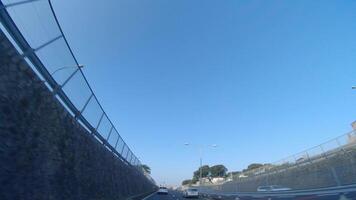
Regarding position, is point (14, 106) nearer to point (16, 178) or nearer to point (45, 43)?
point (16, 178)

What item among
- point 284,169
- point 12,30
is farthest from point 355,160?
point 12,30

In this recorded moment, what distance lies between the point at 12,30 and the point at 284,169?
2356cm

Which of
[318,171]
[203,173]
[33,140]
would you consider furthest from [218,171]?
[33,140]

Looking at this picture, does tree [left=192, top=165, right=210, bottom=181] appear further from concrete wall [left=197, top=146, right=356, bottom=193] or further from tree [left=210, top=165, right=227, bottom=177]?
concrete wall [left=197, top=146, right=356, bottom=193]

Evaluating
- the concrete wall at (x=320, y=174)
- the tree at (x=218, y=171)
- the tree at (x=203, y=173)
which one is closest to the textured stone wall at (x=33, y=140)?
the concrete wall at (x=320, y=174)

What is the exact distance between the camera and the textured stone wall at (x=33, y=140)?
5.94 m

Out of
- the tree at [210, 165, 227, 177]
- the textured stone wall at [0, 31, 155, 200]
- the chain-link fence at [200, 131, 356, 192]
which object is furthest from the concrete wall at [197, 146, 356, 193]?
the tree at [210, 165, 227, 177]

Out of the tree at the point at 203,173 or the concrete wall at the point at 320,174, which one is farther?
the tree at the point at 203,173

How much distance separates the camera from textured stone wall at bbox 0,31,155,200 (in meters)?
5.94

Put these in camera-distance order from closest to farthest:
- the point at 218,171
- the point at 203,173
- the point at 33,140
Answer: the point at 33,140 < the point at 203,173 < the point at 218,171

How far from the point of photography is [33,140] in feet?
22.7

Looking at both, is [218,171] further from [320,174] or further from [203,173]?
[320,174]

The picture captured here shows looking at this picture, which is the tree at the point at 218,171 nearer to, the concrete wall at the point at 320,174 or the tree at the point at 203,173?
the tree at the point at 203,173

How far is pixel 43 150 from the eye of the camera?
24.6 ft
